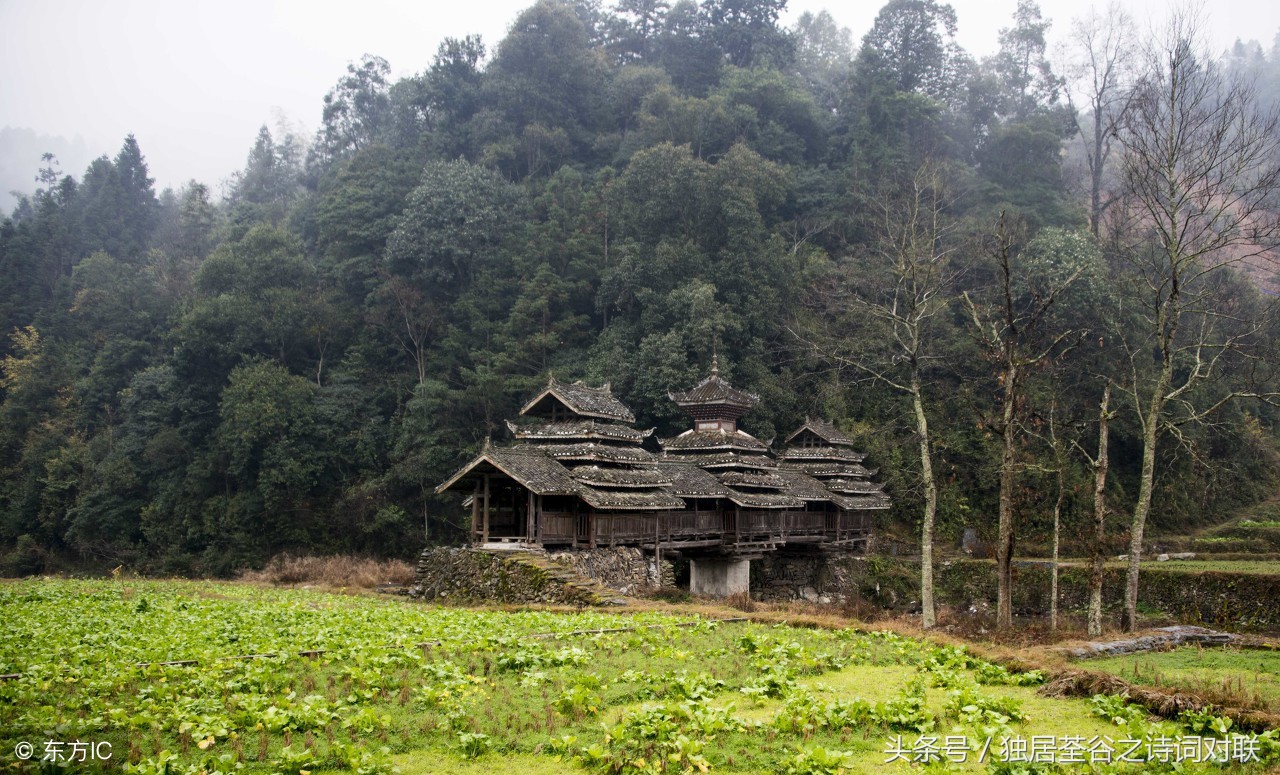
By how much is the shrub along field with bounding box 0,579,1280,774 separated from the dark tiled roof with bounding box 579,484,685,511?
9.58 metres

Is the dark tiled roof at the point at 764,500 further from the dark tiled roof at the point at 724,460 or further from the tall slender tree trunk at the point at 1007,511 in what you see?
the tall slender tree trunk at the point at 1007,511

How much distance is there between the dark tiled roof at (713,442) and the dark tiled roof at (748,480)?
108 cm

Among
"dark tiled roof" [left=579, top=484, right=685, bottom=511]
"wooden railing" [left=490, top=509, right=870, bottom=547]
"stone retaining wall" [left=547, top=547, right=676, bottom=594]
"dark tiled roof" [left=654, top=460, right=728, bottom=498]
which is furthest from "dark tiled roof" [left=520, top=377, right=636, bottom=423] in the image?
"stone retaining wall" [left=547, top=547, right=676, bottom=594]

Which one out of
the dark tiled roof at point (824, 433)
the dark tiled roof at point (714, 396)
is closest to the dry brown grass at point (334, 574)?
the dark tiled roof at point (714, 396)

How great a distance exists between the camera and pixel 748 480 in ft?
99.7

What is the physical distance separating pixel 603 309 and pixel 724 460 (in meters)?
15.1

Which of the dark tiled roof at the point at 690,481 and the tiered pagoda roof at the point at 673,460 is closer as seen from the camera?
the tiered pagoda roof at the point at 673,460

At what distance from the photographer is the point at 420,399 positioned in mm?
40188

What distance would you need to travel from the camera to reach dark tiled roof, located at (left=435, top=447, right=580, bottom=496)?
919 inches

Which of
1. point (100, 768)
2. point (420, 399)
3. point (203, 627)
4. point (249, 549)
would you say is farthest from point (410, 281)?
point (100, 768)

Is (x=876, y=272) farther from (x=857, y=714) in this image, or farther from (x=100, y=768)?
(x=100, y=768)

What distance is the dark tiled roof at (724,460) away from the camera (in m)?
30.8

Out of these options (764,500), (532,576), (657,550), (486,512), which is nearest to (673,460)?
(764,500)

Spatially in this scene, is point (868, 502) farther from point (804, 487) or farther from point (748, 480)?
point (748, 480)
